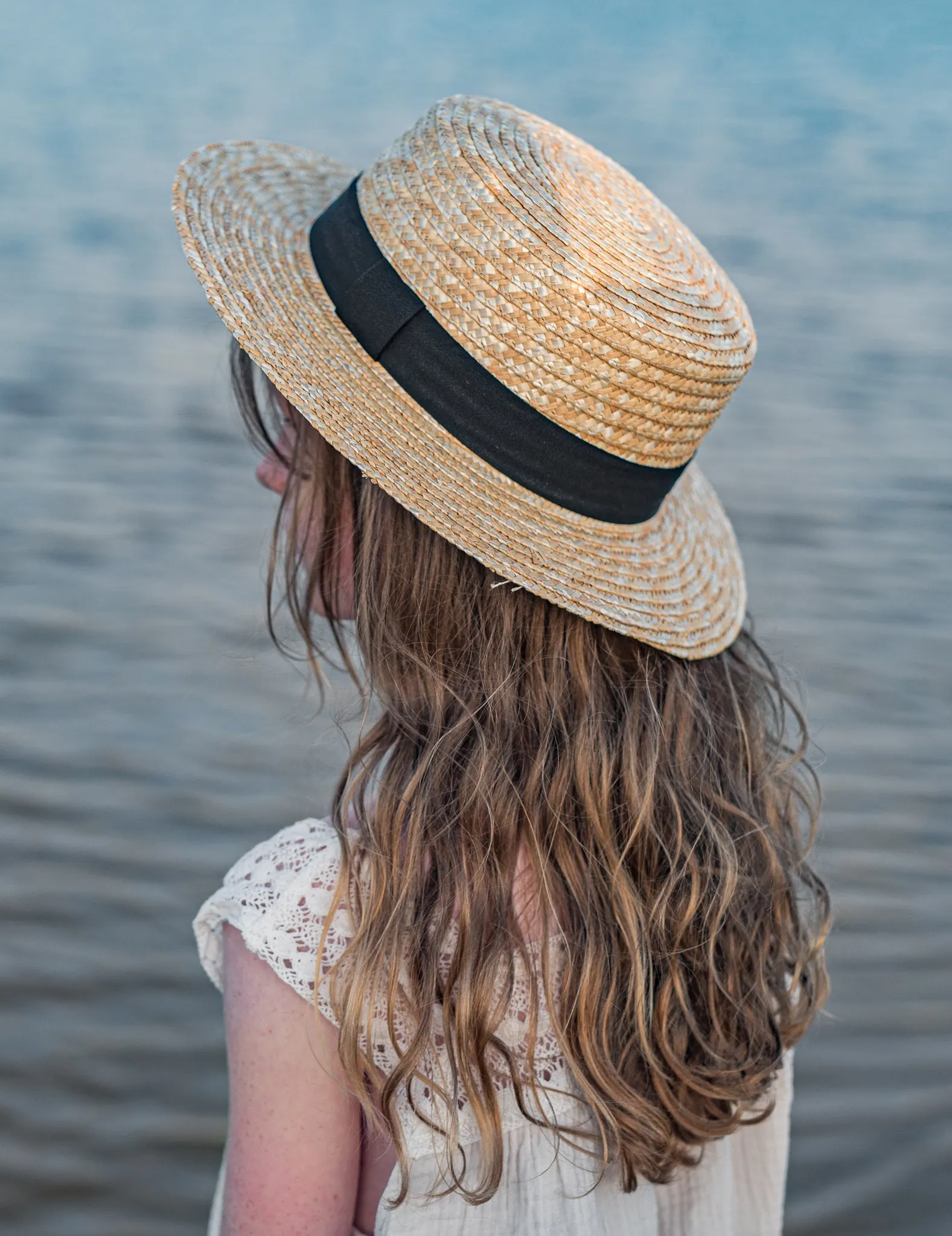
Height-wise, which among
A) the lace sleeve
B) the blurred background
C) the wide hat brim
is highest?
the wide hat brim

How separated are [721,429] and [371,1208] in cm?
322

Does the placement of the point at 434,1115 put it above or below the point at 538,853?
below

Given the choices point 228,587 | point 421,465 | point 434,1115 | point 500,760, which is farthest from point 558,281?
point 228,587

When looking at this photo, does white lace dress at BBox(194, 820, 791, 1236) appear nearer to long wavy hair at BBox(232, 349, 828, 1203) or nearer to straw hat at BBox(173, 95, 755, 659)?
long wavy hair at BBox(232, 349, 828, 1203)

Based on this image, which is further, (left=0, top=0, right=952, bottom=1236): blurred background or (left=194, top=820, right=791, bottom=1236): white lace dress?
(left=0, top=0, right=952, bottom=1236): blurred background

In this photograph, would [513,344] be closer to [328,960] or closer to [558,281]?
[558,281]

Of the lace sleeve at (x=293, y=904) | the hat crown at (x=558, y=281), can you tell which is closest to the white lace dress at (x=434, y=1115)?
the lace sleeve at (x=293, y=904)

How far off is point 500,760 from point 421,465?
0.95 feet

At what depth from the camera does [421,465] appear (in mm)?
1248

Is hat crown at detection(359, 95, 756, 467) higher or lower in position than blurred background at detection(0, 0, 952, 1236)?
higher

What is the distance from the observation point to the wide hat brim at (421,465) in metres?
1.24

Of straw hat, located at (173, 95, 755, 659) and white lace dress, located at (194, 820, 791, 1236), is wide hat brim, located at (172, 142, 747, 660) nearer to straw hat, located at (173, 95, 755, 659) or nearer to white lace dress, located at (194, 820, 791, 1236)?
straw hat, located at (173, 95, 755, 659)

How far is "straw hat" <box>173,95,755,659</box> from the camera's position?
48.3 inches

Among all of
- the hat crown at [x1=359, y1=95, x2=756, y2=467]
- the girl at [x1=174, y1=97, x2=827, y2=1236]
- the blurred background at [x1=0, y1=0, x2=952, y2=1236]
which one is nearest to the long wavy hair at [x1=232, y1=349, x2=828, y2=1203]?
the girl at [x1=174, y1=97, x2=827, y2=1236]
